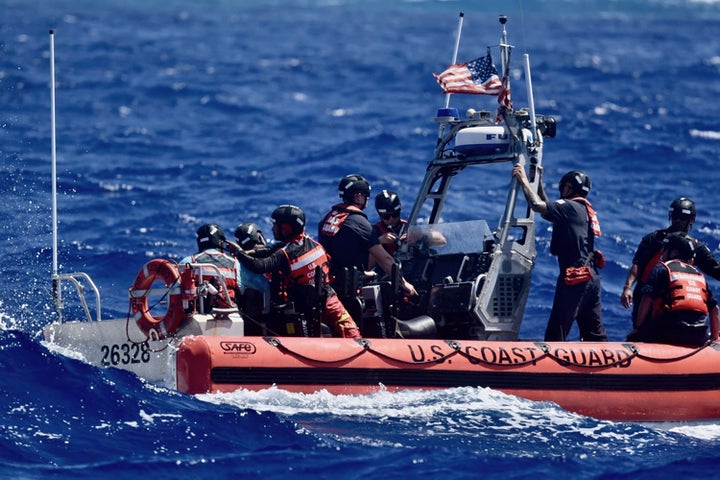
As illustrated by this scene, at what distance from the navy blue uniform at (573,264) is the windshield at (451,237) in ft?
2.06

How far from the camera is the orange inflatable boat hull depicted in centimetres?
1023

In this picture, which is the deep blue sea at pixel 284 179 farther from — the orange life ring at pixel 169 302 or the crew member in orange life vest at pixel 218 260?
the crew member in orange life vest at pixel 218 260

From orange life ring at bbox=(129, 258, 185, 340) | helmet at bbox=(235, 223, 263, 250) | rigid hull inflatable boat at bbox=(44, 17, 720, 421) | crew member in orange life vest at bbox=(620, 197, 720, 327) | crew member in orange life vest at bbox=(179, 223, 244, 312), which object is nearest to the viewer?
rigid hull inflatable boat at bbox=(44, 17, 720, 421)

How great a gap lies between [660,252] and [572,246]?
954 mm

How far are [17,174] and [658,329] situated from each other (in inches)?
434

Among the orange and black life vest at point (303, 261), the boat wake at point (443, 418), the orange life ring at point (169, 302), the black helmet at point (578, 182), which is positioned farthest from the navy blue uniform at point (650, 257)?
the orange life ring at point (169, 302)

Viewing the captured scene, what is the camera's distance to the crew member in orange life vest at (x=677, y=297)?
11.3m

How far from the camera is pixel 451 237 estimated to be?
11.9 m

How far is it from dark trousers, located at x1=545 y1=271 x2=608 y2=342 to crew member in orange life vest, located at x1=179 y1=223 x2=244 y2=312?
9.19 ft

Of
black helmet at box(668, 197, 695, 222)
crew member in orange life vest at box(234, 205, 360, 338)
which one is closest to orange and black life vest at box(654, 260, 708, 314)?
black helmet at box(668, 197, 695, 222)

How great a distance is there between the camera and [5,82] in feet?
108

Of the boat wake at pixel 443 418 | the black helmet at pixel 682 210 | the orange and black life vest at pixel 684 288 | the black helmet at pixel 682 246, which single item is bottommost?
the boat wake at pixel 443 418

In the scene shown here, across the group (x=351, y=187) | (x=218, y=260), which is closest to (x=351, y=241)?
(x=351, y=187)

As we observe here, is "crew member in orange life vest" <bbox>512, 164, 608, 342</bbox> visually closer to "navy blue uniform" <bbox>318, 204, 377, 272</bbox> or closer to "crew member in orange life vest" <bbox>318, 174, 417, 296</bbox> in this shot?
"crew member in orange life vest" <bbox>318, 174, 417, 296</bbox>
